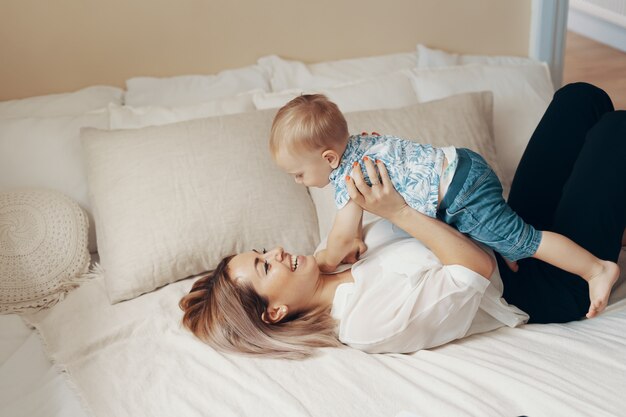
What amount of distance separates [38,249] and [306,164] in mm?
843

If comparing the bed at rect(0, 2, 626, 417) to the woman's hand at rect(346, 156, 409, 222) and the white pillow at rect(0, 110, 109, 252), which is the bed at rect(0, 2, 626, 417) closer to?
the white pillow at rect(0, 110, 109, 252)

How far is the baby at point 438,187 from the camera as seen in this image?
1.51 m

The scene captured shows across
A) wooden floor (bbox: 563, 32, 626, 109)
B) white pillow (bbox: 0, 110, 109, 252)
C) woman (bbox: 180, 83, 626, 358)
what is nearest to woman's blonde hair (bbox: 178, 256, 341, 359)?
woman (bbox: 180, 83, 626, 358)

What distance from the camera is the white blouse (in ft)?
5.03

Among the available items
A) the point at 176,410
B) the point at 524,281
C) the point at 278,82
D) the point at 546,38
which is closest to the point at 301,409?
the point at 176,410

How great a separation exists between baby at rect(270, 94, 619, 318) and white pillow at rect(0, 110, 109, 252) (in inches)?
31.8

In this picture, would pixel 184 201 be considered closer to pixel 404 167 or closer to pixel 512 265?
pixel 404 167

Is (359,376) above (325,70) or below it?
below

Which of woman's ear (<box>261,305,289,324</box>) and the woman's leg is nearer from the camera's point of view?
woman's ear (<box>261,305,289,324</box>)

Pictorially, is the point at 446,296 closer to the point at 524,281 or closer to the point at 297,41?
the point at 524,281

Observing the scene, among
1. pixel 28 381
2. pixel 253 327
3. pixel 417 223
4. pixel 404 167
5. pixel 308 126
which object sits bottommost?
pixel 28 381

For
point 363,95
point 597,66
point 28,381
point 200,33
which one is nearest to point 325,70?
point 363,95

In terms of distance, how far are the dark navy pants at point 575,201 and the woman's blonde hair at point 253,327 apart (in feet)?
1.60

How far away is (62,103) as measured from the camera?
87.8 inches
